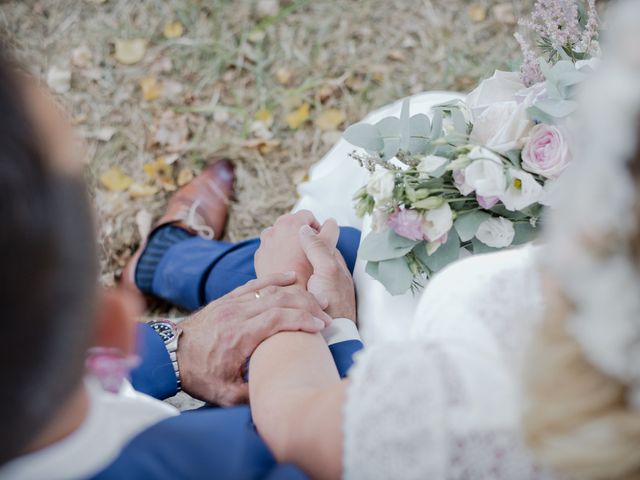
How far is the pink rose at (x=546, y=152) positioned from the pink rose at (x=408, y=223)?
210 mm

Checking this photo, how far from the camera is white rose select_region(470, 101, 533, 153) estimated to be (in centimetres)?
118

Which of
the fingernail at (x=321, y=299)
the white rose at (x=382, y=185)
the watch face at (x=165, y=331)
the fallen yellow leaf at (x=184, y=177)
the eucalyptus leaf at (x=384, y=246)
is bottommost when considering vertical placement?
the watch face at (x=165, y=331)

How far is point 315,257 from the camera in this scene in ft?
4.87

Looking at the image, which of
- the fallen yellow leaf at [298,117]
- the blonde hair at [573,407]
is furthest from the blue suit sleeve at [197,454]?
the fallen yellow leaf at [298,117]

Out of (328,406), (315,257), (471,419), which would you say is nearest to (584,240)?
(471,419)

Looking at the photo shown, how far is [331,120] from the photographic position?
2.39 metres

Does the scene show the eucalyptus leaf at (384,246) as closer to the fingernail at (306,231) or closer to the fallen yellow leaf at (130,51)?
the fingernail at (306,231)

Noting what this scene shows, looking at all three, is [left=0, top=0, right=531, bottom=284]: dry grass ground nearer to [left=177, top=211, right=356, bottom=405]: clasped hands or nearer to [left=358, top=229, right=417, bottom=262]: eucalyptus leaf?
[left=177, top=211, right=356, bottom=405]: clasped hands

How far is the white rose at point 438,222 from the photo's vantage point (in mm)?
1208

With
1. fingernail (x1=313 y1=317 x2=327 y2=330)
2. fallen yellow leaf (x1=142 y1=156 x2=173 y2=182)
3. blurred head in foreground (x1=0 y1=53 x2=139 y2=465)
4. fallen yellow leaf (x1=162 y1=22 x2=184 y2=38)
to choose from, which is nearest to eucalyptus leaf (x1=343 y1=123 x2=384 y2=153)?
fingernail (x1=313 y1=317 x2=327 y2=330)

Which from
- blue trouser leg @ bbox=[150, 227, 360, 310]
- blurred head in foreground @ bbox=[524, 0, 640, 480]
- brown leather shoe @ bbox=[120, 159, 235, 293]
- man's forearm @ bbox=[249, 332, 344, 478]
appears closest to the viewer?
blurred head in foreground @ bbox=[524, 0, 640, 480]

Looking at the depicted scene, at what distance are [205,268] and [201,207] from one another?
0.41m

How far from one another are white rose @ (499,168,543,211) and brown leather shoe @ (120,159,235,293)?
120 cm

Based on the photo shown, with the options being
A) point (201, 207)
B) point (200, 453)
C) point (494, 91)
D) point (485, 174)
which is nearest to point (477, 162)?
point (485, 174)
